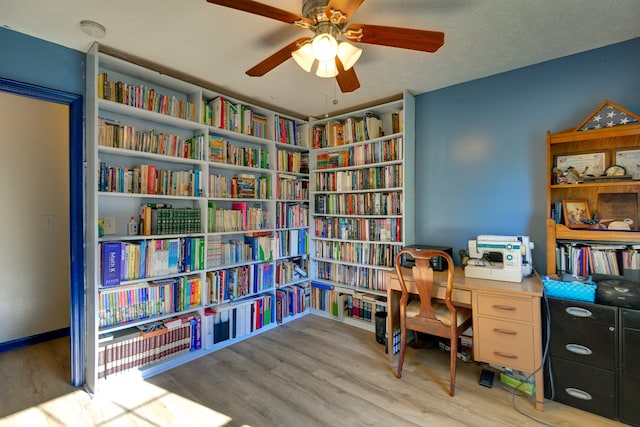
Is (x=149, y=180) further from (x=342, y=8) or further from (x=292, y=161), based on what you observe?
(x=342, y=8)

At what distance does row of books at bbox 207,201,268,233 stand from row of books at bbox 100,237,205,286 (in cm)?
22

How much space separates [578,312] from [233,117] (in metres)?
3.17

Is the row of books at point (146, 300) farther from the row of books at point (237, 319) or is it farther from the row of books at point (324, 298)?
the row of books at point (324, 298)

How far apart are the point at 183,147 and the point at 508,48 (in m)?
2.70

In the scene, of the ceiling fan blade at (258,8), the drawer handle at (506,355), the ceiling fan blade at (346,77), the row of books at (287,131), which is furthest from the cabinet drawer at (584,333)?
the row of books at (287,131)

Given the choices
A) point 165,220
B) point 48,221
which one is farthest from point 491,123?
point 48,221

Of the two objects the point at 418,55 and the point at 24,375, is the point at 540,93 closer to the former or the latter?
the point at 418,55

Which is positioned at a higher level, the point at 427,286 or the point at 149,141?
the point at 149,141

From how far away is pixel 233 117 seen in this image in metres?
2.94

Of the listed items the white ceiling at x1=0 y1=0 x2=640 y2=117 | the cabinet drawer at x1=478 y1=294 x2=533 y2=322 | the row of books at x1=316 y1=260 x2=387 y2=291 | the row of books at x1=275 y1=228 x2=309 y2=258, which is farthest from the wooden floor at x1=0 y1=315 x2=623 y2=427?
the white ceiling at x1=0 y1=0 x2=640 y2=117

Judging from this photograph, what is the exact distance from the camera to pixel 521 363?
75.5 inches

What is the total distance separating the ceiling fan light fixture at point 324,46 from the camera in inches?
57.1

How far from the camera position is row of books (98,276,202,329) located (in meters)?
2.12

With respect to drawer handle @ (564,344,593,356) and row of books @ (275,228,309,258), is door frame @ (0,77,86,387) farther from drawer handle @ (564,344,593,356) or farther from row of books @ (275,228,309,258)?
drawer handle @ (564,344,593,356)
